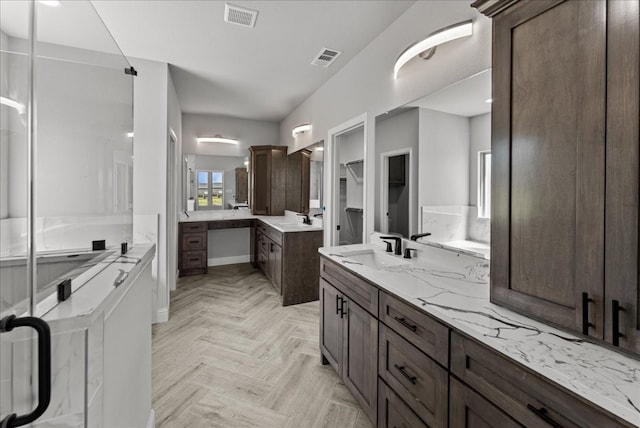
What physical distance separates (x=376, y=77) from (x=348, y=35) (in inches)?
17.9

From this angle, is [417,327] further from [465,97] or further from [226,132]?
[226,132]

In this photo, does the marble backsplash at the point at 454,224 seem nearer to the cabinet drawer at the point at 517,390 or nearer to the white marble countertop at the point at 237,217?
the cabinet drawer at the point at 517,390

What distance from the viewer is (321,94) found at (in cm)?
395

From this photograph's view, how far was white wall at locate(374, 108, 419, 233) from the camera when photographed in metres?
2.17

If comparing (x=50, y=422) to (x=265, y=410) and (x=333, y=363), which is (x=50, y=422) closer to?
(x=265, y=410)

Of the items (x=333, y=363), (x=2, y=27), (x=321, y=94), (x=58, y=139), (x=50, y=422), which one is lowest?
(x=333, y=363)

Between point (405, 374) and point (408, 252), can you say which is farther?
point (408, 252)

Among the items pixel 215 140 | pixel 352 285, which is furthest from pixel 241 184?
pixel 352 285

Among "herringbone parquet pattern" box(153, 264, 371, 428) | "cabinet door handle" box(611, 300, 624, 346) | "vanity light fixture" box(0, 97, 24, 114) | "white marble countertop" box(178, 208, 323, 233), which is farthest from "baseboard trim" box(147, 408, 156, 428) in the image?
"white marble countertop" box(178, 208, 323, 233)

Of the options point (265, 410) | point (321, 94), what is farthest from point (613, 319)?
point (321, 94)

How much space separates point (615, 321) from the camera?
843 millimetres

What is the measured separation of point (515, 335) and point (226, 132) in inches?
216

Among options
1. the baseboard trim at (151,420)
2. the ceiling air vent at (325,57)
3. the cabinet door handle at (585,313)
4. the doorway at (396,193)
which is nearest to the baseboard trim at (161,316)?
the baseboard trim at (151,420)

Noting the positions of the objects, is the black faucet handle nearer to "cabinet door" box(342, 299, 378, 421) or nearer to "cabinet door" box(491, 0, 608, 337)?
"cabinet door" box(342, 299, 378, 421)
